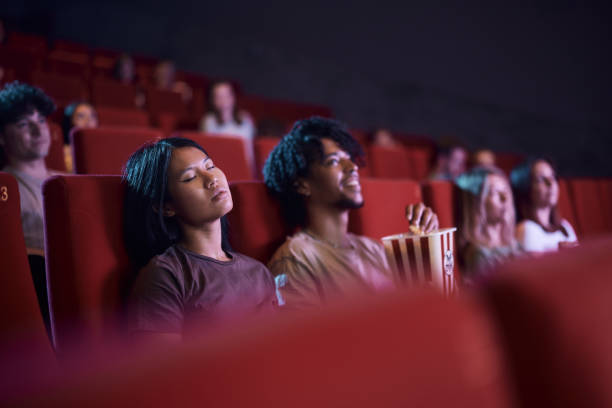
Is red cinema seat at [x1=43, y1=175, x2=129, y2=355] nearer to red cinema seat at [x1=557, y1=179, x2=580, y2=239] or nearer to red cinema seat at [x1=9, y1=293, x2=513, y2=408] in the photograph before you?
red cinema seat at [x1=9, y1=293, x2=513, y2=408]

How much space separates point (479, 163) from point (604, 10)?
0.61 meters

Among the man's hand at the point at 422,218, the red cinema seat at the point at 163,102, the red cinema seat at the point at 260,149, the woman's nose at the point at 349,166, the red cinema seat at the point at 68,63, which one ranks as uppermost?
the red cinema seat at the point at 68,63

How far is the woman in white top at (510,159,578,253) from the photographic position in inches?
21.1

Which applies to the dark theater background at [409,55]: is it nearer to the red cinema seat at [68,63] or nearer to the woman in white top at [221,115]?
the red cinema seat at [68,63]

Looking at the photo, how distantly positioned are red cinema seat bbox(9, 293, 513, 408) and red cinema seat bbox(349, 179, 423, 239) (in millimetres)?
300

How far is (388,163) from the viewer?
809 mm

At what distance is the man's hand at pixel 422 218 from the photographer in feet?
1.05

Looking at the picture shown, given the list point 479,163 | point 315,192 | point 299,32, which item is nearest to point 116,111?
point 315,192

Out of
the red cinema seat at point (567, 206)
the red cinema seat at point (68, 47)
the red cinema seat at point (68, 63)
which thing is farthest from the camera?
the red cinema seat at point (68, 47)

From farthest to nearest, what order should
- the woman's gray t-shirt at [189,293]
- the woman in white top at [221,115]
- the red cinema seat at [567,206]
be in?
the woman in white top at [221,115], the red cinema seat at [567,206], the woman's gray t-shirt at [189,293]

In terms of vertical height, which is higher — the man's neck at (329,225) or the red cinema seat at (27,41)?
the red cinema seat at (27,41)

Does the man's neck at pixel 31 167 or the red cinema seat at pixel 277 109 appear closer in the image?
the man's neck at pixel 31 167

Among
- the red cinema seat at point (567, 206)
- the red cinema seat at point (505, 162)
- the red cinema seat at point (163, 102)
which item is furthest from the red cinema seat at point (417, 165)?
the red cinema seat at point (163, 102)

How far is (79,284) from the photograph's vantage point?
0.80ft
